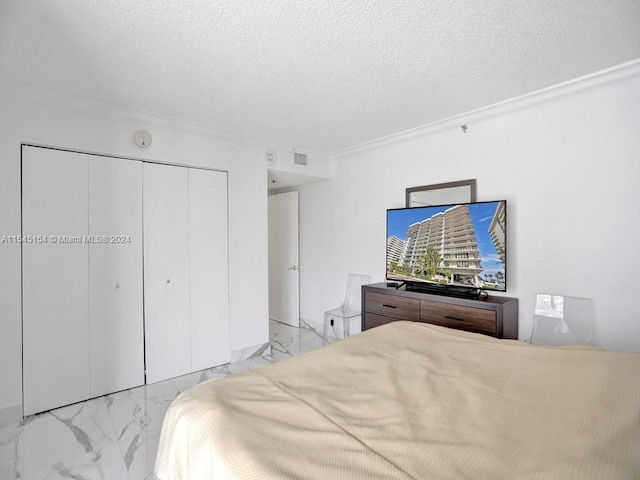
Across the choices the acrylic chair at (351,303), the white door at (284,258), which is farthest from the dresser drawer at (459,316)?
the white door at (284,258)

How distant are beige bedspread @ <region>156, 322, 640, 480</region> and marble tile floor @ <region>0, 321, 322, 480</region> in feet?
3.42

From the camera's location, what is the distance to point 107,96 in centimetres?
263

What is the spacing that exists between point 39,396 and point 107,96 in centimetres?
241

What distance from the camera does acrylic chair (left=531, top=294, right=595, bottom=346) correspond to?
7.83ft

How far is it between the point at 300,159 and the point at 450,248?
214 centimetres

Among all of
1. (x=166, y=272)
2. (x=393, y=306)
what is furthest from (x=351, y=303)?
(x=166, y=272)

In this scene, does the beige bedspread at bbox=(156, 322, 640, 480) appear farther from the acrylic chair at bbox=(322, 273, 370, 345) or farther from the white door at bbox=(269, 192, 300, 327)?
the white door at bbox=(269, 192, 300, 327)

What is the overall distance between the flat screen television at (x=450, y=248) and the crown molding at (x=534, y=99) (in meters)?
0.79

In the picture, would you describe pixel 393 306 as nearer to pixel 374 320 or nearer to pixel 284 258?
pixel 374 320

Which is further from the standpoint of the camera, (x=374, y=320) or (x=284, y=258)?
(x=284, y=258)

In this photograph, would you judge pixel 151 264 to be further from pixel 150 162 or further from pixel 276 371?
pixel 276 371

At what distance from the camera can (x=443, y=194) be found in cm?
329

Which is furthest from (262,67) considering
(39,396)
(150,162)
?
(39,396)

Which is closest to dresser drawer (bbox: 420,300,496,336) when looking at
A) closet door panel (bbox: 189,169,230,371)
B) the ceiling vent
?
closet door panel (bbox: 189,169,230,371)
